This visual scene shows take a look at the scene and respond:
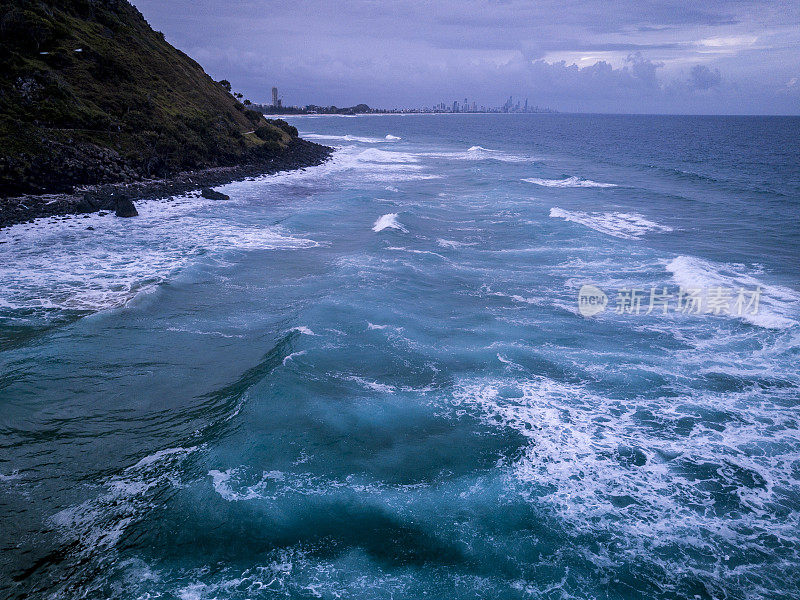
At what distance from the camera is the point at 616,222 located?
3619 centimetres

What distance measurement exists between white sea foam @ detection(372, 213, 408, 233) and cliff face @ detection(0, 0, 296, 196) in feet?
76.6

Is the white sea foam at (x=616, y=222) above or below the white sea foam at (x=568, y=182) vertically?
below

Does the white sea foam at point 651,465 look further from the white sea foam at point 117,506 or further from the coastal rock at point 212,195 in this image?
the coastal rock at point 212,195

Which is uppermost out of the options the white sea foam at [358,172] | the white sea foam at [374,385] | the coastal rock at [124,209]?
the white sea foam at [358,172]

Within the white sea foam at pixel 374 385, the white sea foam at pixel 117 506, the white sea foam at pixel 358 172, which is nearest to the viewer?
the white sea foam at pixel 117 506

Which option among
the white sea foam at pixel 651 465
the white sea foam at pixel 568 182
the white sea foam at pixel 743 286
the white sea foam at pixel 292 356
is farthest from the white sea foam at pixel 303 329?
the white sea foam at pixel 568 182

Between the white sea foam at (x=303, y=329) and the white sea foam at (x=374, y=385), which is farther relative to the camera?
the white sea foam at (x=303, y=329)

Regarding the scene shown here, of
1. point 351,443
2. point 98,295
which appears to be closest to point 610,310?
point 351,443

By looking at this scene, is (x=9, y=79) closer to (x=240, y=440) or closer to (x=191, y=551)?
(x=240, y=440)

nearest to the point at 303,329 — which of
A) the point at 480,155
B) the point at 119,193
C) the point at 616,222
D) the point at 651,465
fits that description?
the point at 651,465

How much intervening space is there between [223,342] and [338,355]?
13.9 feet

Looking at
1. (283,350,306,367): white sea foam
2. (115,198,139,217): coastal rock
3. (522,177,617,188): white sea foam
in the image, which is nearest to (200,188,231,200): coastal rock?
(115,198,139,217): coastal rock

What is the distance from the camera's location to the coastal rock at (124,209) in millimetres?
32906

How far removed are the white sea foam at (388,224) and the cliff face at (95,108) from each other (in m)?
23.3
